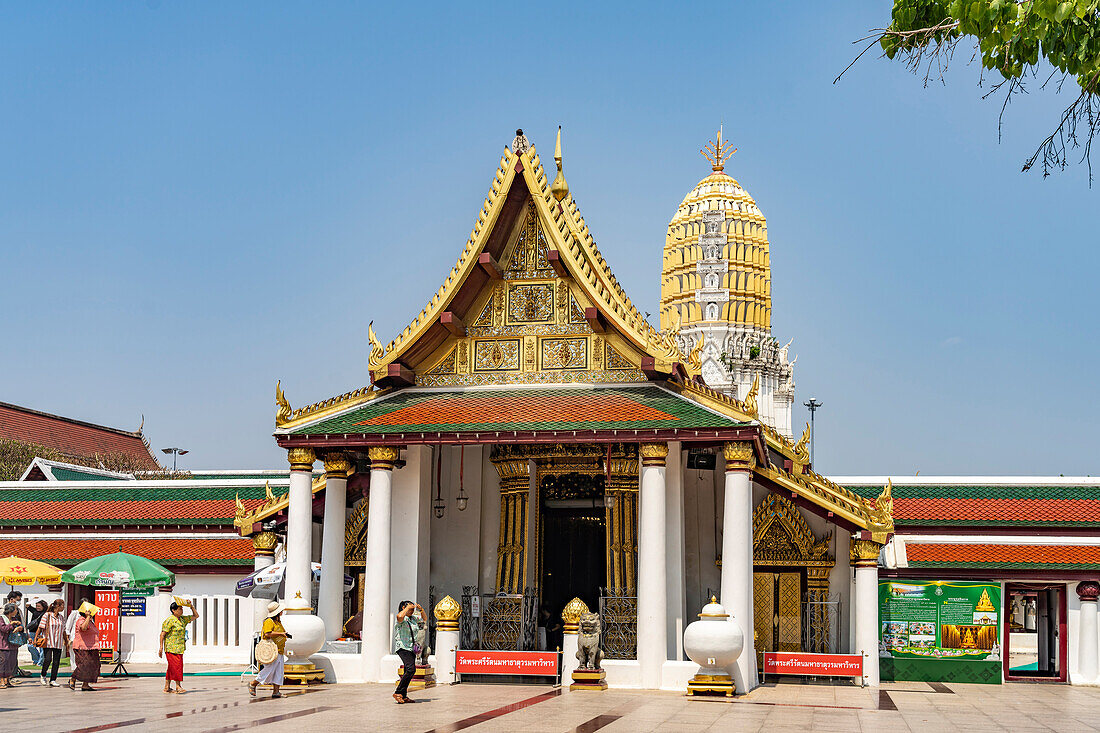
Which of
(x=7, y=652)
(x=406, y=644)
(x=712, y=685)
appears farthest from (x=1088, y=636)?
(x=7, y=652)

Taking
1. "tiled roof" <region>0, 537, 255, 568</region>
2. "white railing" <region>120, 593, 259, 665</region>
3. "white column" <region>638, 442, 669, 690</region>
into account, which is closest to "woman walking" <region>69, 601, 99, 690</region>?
"white railing" <region>120, 593, 259, 665</region>

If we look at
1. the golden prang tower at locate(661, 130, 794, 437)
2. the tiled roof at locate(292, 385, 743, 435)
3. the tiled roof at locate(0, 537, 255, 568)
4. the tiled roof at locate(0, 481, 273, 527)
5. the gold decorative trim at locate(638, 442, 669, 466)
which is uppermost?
the golden prang tower at locate(661, 130, 794, 437)

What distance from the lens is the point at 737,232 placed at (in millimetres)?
87812

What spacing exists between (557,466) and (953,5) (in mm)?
14324

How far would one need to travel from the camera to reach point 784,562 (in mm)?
21594

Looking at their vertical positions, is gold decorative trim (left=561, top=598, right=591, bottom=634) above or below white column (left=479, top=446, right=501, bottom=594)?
below

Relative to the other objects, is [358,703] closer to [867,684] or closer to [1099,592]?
[867,684]

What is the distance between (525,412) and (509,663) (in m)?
3.74

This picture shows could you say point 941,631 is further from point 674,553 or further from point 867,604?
point 674,553

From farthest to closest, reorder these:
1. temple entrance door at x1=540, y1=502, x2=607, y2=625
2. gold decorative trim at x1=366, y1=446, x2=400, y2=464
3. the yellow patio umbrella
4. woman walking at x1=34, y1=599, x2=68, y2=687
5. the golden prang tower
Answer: the golden prang tower < the yellow patio umbrella < temple entrance door at x1=540, y1=502, x2=607, y2=625 < woman walking at x1=34, y1=599, x2=68, y2=687 < gold decorative trim at x1=366, y1=446, x2=400, y2=464

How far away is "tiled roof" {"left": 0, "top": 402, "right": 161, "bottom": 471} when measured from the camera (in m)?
45.0

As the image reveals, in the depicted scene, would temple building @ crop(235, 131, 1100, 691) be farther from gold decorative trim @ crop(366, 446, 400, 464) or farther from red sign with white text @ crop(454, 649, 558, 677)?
red sign with white text @ crop(454, 649, 558, 677)

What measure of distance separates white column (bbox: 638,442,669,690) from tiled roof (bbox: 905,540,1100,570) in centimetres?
838

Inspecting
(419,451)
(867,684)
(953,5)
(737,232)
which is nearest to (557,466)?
(419,451)
